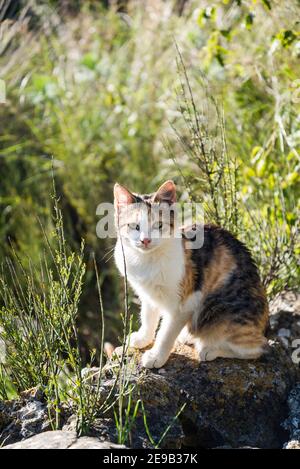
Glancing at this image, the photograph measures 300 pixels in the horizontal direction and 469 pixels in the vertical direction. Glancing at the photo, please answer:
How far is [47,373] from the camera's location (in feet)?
9.10

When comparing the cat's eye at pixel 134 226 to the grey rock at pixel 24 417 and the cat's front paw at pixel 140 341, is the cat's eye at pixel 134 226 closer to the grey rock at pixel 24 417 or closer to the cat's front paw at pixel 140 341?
the cat's front paw at pixel 140 341

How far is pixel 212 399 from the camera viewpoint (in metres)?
2.84

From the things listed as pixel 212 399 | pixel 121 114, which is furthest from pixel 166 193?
pixel 121 114

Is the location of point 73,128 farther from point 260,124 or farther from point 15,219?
point 260,124

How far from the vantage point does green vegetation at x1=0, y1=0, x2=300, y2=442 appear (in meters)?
3.73

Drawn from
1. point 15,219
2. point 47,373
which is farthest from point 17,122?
point 47,373

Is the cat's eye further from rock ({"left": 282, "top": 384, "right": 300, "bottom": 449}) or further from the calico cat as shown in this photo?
rock ({"left": 282, "top": 384, "right": 300, "bottom": 449})

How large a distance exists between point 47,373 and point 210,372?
723 millimetres

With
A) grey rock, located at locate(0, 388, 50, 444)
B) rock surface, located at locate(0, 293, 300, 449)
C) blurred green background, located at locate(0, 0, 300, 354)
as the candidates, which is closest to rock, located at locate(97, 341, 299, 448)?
rock surface, located at locate(0, 293, 300, 449)

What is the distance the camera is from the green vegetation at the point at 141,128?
3734mm

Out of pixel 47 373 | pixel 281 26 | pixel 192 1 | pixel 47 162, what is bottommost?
pixel 47 373

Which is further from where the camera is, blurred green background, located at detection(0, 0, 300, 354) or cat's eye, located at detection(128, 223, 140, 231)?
blurred green background, located at detection(0, 0, 300, 354)

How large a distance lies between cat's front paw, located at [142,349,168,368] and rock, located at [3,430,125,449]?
1.85 ft

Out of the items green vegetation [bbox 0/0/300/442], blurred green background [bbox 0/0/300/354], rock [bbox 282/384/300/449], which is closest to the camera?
rock [bbox 282/384/300/449]
